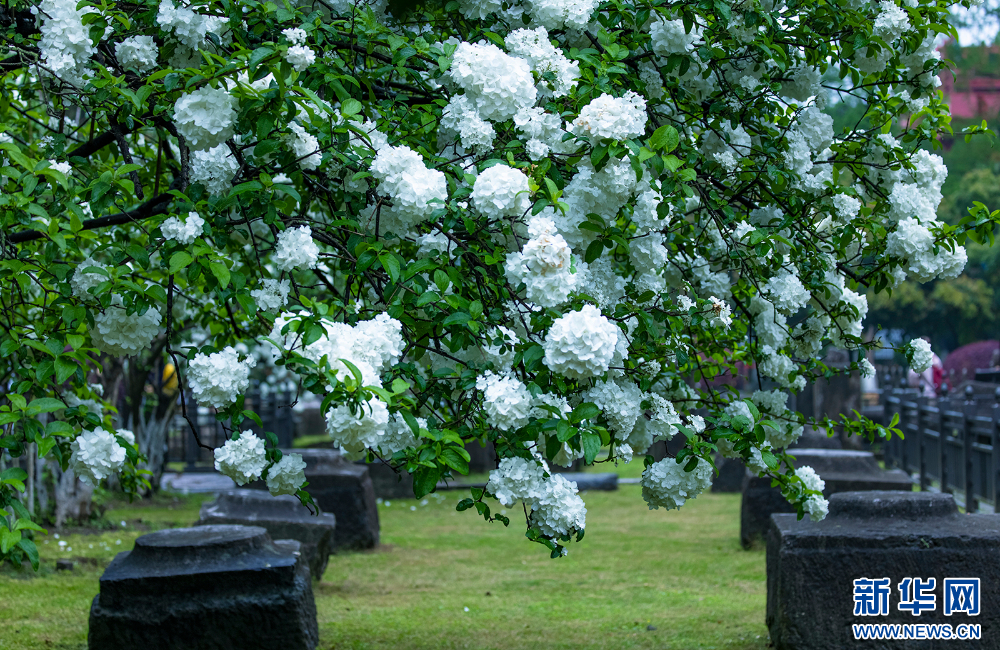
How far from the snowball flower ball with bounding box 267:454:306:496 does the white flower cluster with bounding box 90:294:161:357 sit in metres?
0.59

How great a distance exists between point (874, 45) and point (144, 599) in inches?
166

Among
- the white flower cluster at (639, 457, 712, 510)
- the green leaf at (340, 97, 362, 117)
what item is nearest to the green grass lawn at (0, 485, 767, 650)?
the white flower cluster at (639, 457, 712, 510)

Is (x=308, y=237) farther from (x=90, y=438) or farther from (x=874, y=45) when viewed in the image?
(x=874, y=45)

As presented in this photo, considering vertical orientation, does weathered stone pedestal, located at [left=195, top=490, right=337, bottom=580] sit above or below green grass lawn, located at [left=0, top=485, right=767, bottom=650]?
above

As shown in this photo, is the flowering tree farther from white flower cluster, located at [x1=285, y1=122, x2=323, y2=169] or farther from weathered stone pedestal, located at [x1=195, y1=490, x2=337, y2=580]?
weathered stone pedestal, located at [x1=195, y1=490, x2=337, y2=580]

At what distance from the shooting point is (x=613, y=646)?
18.0 ft

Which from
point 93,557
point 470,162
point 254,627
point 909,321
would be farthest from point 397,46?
point 909,321

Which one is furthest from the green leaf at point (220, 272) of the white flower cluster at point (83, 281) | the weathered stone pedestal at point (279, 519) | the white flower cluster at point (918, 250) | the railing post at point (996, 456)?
the railing post at point (996, 456)

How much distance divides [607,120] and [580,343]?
2.31 ft

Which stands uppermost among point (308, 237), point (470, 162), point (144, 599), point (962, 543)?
point (470, 162)

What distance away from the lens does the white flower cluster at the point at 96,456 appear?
316 cm

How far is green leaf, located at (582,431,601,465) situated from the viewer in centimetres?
263

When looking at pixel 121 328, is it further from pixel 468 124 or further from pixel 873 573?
pixel 873 573

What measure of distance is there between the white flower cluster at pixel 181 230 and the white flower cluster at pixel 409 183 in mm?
559
